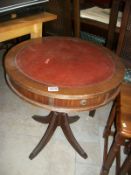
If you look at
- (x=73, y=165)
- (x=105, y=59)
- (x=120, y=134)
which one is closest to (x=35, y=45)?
(x=105, y=59)

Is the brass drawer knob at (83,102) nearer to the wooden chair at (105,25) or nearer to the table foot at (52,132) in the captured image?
the table foot at (52,132)

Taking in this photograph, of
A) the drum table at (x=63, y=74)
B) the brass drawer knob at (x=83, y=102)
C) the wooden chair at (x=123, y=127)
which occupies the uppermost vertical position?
the drum table at (x=63, y=74)

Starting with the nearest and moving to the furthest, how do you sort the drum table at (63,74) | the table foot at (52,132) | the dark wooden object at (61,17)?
the drum table at (63,74) < the table foot at (52,132) < the dark wooden object at (61,17)

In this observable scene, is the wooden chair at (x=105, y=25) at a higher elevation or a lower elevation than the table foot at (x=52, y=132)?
higher

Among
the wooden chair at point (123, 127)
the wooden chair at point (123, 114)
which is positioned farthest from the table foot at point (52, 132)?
the wooden chair at point (123, 127)

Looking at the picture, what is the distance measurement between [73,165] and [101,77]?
0.73 metres

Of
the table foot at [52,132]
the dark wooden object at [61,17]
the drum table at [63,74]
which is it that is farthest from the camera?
the dark wooden object at [61,17]

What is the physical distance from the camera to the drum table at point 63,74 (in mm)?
1095

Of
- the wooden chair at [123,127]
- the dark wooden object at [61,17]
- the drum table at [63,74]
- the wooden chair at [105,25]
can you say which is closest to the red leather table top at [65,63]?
the drum table at [63,74]

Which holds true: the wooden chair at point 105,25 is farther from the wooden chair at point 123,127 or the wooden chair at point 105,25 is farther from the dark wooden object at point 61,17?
the wooden chair at point 123,127

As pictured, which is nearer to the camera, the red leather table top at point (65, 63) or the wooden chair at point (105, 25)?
the red leather table top at point (65, 63)

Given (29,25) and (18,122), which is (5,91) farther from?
(29,25)

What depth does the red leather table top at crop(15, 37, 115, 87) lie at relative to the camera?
1.16m

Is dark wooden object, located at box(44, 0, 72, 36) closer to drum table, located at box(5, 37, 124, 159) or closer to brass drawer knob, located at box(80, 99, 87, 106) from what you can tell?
drum table, located at box(5, 37, 124, 159)
